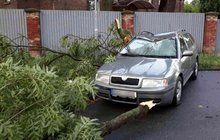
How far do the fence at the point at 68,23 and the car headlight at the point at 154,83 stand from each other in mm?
9596

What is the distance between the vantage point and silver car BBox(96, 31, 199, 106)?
23.4 feet

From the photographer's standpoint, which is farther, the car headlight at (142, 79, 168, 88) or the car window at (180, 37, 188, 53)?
the car window at (180, 37, 188, 53)

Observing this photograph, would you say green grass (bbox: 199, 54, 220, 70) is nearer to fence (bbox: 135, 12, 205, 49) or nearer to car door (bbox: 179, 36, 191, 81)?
fence (bbox: 135, 12, 205, 49)

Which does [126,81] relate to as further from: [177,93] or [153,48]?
[153,48]

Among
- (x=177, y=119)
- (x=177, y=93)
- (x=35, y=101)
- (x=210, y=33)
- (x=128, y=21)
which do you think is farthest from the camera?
(x=210, y=33)

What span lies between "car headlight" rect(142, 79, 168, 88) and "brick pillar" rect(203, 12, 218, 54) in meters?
10.7

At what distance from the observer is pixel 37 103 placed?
4109mm

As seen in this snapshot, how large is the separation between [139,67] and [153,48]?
52.8 inches

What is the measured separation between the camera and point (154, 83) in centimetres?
712

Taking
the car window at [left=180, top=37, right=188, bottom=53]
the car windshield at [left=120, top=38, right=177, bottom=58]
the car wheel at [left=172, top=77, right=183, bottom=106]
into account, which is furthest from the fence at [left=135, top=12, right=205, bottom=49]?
the car wheel at [left=172, top=77, right=183, bottom=106]

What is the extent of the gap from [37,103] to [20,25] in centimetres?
1278

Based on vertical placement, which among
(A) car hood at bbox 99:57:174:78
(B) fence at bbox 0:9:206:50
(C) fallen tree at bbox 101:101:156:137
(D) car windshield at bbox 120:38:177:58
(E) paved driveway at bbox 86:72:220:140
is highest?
(B) fence at bbox 0:9:206:50

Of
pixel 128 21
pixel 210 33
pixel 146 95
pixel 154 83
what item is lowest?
pixel 146 95

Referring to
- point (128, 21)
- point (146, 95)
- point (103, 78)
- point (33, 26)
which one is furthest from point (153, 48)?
point (33, 26)
